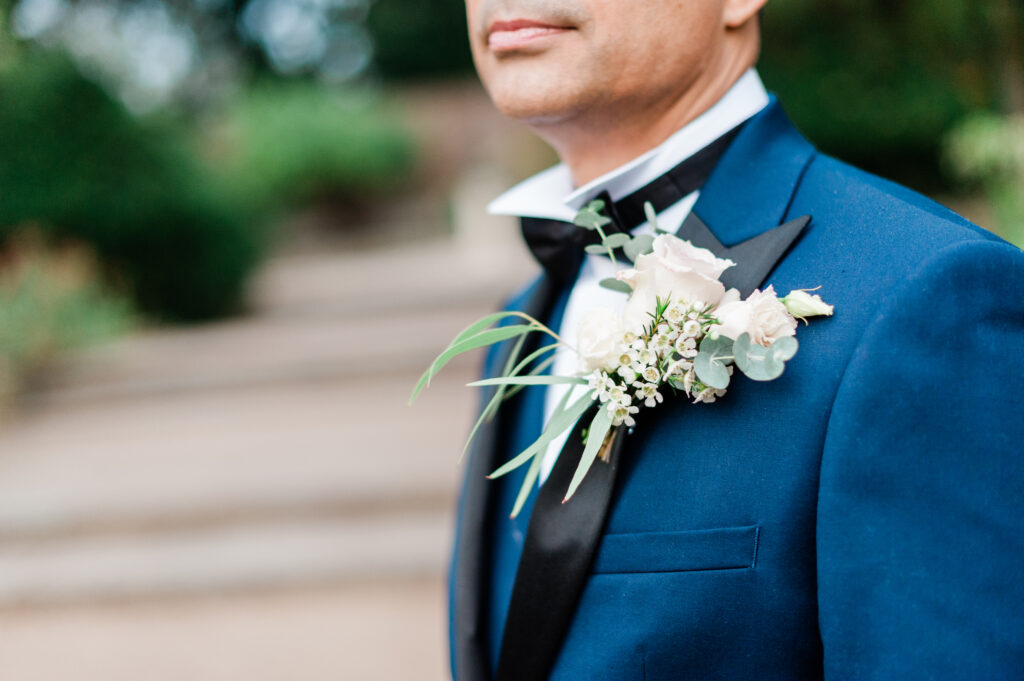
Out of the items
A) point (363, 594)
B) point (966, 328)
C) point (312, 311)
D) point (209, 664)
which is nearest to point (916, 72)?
point (312, 311)

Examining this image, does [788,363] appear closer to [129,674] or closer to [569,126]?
[569,126]

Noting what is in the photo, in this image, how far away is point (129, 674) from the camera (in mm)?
4133

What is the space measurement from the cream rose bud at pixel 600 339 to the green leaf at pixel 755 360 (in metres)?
0.15

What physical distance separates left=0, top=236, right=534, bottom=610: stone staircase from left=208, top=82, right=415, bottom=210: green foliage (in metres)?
7.09

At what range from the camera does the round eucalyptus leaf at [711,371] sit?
0.92 meters

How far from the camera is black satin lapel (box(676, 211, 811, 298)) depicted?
1.04 meters

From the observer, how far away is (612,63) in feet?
3.76

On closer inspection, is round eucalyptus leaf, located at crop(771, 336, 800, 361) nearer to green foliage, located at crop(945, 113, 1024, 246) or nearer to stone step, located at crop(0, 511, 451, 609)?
stone step, located at crop(0, 511, 451, 609)

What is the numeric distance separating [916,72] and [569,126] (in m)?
10.5

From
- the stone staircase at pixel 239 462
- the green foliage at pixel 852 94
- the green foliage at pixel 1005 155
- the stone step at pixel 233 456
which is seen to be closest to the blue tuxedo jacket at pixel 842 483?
the stone staircase at pixel 239 462

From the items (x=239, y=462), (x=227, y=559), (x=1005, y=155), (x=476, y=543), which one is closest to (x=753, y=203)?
(x=476, y=543)

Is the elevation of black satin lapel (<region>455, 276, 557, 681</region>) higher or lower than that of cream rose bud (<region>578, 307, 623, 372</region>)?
lower

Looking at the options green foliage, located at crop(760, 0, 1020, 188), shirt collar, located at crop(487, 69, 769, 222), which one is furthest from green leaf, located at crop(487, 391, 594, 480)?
green foliage, located at crop(760, 0, 1020, 188)

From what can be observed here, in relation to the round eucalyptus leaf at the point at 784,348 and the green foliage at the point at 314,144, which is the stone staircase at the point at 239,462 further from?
the green foliage at the point at 314,144
